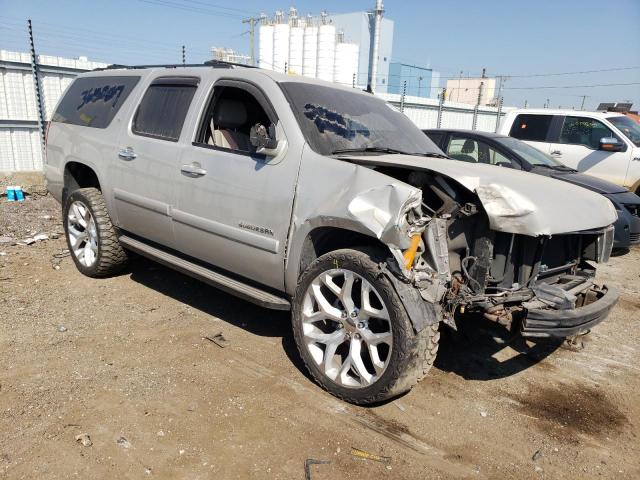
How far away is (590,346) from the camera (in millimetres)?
4184

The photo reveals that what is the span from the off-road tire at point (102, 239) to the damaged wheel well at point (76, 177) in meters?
0.25

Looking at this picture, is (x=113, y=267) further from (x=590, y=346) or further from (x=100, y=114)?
(x=590, y=346)

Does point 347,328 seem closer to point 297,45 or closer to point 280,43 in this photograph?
Answer: point 297,45

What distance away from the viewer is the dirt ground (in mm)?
2551

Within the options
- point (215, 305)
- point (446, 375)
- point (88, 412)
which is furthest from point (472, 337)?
point (88, 412)

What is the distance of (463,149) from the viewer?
7.32 metres

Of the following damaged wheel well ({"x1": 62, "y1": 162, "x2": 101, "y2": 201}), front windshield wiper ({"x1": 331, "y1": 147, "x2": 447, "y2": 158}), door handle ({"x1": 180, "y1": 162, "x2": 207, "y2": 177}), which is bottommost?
damaged wheel well ({"x1": 62, "y1": 162, "x2": 101, "y2": 201})

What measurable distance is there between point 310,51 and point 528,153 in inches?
1294

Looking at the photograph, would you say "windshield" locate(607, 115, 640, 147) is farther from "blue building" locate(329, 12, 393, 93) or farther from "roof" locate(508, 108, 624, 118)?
"blue building" locate(329, 12, 393, 93)

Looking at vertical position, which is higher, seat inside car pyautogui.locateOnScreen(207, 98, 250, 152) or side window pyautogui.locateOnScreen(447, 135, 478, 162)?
seat inside car pyautogui.locateOnScreen(207, 98, 250, 152)

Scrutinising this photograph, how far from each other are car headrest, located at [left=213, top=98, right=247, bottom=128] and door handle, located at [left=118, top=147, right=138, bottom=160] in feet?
2.77

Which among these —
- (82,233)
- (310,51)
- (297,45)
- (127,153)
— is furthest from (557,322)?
(297,45)

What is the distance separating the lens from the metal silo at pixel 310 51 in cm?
3647

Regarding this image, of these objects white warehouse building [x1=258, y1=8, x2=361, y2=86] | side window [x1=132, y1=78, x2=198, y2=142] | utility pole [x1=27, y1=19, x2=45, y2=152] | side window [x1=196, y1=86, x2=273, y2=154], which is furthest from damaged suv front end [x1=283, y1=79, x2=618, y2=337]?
white warehouse building [x1=258, y1=8, x2=361, y2=86]
